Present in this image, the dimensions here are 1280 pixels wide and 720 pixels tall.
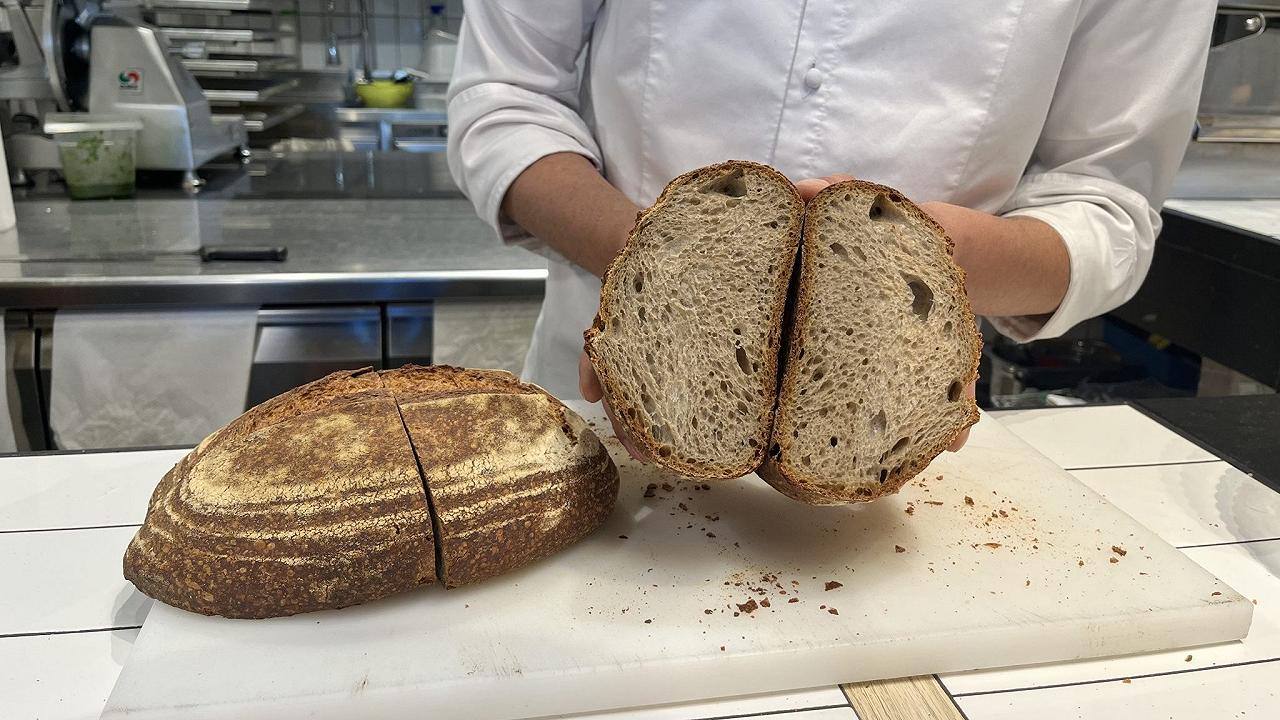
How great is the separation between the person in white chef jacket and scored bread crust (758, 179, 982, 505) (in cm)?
19

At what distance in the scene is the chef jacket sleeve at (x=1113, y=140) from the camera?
4.15 ft

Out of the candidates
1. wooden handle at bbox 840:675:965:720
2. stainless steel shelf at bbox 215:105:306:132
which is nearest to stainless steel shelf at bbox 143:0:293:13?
stainless steel shelf at bbox 215:105:306:132

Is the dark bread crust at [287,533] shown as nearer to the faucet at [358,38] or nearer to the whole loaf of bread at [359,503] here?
the whole loaf of bread at [359,503]

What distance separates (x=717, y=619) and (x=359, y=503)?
37 cm

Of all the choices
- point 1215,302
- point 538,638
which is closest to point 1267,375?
point 1215,302

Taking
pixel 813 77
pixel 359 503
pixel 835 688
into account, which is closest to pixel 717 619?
pixel 835 688

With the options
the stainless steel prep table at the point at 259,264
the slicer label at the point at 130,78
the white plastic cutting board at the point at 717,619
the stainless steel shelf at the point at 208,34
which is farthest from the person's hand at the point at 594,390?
the stainless steel shelf at the point at 208,34

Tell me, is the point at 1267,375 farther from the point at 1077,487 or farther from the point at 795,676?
the point at 795,676

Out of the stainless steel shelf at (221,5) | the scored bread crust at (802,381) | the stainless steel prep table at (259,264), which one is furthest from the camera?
the stainless steel shelf at (221,5)

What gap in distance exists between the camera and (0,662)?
853 mm

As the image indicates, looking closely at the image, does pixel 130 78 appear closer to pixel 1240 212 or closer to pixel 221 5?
pixel 221 5

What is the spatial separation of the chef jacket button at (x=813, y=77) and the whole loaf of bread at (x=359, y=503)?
62 cm

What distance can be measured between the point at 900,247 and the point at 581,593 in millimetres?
499

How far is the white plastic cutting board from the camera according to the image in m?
0.83
